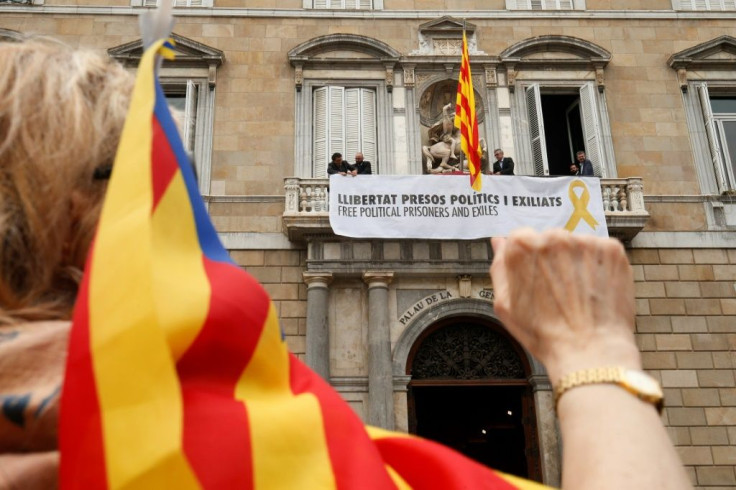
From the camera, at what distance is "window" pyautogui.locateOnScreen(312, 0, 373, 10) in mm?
12977

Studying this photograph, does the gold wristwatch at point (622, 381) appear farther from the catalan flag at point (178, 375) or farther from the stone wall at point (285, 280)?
the stone wall at point (285, 280)

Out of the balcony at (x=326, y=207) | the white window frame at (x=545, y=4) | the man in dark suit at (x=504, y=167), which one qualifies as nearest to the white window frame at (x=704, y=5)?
the white window frame at (x=545, y=4)

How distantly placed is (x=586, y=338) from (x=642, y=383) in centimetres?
11

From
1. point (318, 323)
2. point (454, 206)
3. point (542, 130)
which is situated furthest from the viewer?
point (542, 130)

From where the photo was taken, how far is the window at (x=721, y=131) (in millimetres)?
11812

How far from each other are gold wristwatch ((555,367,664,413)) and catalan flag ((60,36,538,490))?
23cm

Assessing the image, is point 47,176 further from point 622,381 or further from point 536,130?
point 536,130

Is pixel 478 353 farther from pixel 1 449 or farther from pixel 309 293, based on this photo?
pixel 1 449

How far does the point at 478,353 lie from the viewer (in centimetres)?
1100

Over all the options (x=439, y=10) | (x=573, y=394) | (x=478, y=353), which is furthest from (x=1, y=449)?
(x=439, y=10)

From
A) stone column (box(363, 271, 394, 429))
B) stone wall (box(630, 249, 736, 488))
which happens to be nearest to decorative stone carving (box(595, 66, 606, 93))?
stone wall (box(630, 249, 736, 488))

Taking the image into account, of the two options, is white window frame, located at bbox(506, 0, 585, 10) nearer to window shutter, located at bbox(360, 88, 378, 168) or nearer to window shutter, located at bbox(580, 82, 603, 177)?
window shutter, located at bbox(580, 82, 603, 177)

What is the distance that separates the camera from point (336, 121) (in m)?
12.2

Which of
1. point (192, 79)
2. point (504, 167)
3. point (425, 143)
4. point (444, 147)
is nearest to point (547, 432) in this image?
point (504, 167)
